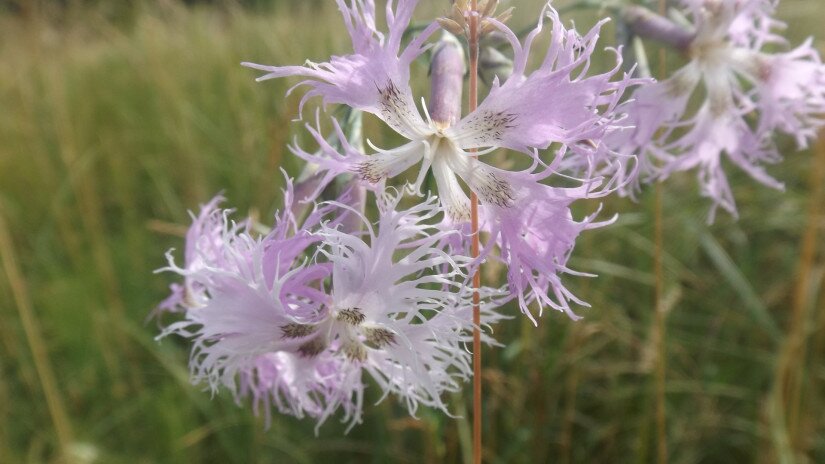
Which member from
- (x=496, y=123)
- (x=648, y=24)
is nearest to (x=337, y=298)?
(x=496, y=123)

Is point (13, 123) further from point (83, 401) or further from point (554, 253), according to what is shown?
point (554, 253)

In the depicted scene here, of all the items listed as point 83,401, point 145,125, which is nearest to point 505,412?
point 83,401

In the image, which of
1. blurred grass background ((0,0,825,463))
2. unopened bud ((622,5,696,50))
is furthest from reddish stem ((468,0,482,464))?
blurred grass background ((0,0,825,463))

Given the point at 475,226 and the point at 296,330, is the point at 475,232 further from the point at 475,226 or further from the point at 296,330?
the point at 296,330

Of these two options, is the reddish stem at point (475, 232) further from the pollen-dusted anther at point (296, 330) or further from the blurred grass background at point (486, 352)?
the blurred grass background at point (486, 352)

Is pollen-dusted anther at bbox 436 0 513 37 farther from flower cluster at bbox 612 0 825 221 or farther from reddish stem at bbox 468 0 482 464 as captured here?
flower cluster at bbox 612 0 825 221

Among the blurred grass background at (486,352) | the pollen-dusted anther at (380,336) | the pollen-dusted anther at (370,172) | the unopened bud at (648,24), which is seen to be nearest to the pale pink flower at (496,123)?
the pollen-dusted anther at (370,172)

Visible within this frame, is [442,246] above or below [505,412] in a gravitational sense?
above
